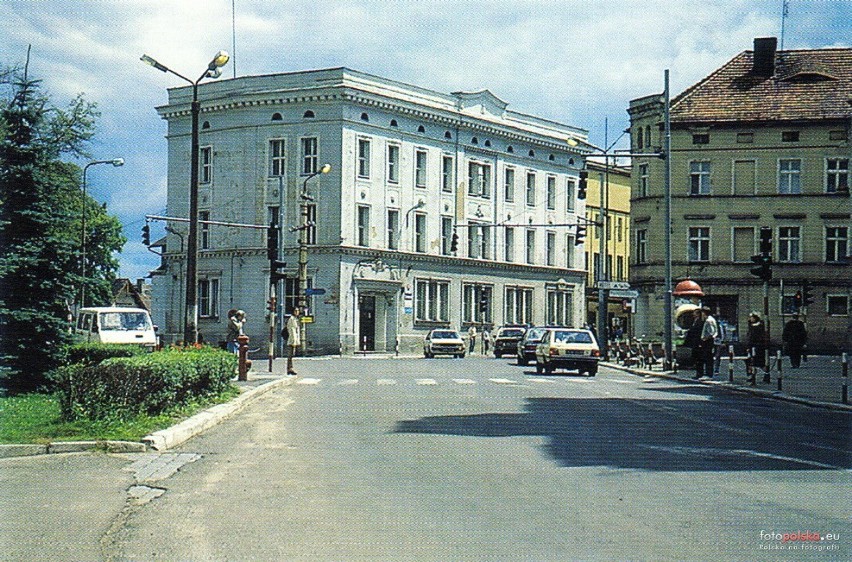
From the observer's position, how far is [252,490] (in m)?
10.5

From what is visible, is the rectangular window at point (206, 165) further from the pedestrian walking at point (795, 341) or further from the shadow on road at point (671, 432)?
the shadow on road at point (671, 432)

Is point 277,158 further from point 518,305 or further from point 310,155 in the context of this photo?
point 518,305

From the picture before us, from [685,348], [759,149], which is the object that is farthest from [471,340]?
[685,348]

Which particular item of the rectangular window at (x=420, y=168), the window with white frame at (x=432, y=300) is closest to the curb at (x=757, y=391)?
the window with white frame at (x=432, y=300)

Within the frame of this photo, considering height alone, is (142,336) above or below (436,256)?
below

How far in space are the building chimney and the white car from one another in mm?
22388

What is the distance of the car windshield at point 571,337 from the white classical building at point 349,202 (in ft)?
79.4

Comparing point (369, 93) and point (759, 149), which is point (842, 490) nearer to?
point (759, 149)

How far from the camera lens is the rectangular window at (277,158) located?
6775 cm

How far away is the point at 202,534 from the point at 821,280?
56.8 metres

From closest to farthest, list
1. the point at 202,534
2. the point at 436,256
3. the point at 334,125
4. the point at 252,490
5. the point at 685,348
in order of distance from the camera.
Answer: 1. the point at 202,534
2. the point at 252,490
3. the point at 685,348
4. the point at 334,125
5. the point at 436,256

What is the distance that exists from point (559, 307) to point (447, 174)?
51.0ft

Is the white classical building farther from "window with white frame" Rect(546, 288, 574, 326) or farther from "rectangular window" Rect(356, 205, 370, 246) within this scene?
"window with white frame" Rect(546, 288, 574, 326)

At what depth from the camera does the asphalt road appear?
8.07 metres
